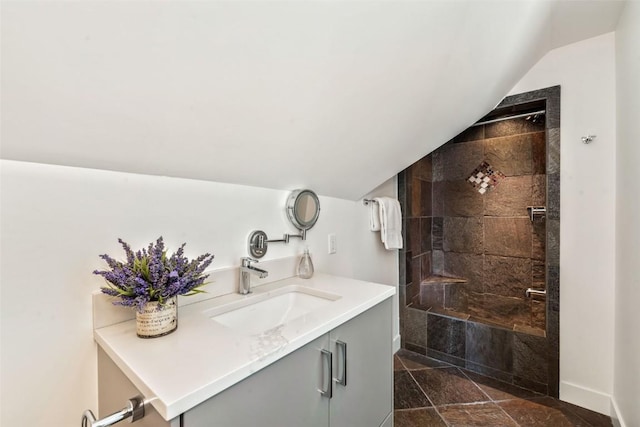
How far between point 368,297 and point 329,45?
892mm

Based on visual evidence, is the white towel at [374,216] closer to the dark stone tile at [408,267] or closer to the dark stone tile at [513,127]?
the dark stone tile at [408,267]

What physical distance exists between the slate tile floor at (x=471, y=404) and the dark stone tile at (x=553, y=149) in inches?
54.6

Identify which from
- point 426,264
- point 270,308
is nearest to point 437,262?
point 426,264

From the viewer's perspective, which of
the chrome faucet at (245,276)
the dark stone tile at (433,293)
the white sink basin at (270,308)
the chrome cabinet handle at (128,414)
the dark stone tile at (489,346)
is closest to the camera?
the chrome cabinet handle at (128,414)

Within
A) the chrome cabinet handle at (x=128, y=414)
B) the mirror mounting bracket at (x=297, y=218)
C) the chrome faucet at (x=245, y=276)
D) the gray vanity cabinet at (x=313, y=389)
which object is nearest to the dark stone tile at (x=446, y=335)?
the gray vanity cabinet at (x=313, y=389)

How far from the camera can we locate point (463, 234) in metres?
2.77

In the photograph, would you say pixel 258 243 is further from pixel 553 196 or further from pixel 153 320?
pixel 553 196

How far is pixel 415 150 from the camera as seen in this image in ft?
5.84

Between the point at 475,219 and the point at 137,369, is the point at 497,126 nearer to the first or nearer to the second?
the point at 475,219

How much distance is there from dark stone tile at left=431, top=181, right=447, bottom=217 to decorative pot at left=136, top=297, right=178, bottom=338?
8.77 ft

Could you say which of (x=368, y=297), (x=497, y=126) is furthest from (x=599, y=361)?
(x=497, y=126)

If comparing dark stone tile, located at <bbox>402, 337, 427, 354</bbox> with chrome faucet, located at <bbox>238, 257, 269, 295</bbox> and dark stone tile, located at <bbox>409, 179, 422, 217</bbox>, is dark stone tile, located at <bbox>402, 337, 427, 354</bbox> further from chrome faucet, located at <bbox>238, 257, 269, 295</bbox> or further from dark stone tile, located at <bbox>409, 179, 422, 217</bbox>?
chrome faucet, located at <bbox>238, 257, 269, 295</bbox>

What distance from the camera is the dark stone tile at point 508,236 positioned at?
7.98 ft

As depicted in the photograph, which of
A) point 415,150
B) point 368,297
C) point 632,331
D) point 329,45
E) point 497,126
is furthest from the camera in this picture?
point 497,126
